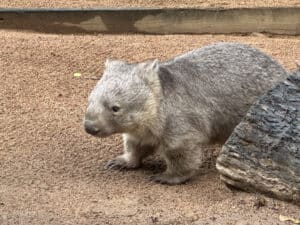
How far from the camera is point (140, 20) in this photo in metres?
8.97

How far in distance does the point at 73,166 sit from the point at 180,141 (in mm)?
873

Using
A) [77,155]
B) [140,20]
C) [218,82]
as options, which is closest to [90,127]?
[77,155]

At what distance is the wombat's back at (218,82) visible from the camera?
6.26m

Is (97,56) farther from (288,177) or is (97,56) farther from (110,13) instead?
(288,177)

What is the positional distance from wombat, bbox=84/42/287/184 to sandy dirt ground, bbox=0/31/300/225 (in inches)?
9.1

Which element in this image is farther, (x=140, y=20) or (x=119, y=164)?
(x=140, y=20)

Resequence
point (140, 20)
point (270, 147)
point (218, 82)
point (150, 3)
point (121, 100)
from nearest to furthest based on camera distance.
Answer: point (270, 147)
point (121, 100)
point (218, 82)
point (140, 20)
point (150, 3)

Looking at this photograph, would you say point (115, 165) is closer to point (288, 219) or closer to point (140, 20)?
point (288, 219)

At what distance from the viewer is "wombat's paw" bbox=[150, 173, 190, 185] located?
619 cm

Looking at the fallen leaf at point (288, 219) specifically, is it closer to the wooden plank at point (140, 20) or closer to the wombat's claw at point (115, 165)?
the wombat's claw at point (115, 165)

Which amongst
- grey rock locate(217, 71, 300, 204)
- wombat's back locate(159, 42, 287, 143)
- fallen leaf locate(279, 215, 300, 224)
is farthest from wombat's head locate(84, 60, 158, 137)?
fallen leaf locate(279, 215, 300, 224)

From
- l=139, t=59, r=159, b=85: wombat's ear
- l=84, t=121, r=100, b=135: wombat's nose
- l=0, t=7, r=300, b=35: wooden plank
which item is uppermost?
l=139, t=59, r=159, b=85: wombat's ear

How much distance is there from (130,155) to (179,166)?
455mm

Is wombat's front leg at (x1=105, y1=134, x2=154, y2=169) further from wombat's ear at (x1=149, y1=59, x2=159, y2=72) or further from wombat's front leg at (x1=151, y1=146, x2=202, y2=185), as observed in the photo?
wombat's ear at (x1=149, y1=59, x2=159, y2=72)
